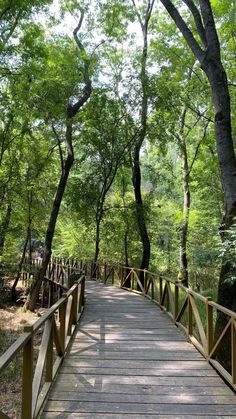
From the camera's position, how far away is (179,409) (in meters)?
3.59

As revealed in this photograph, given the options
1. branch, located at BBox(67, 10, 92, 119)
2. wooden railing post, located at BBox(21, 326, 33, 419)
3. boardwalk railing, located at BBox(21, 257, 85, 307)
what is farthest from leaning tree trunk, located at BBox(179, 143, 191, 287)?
wooden railing post, located at BBox(21, 326, 33, 419)

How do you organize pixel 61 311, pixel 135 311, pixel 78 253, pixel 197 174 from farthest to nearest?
1. pixel 78 253
2. pixel 197 174
3. pixel 135 311
4. pixel 61 311

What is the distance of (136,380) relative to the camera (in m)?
4.34

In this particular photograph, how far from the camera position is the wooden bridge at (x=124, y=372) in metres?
3.46

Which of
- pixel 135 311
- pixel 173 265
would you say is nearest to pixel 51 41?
pixel 135 311

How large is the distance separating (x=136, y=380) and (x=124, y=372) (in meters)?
0.30

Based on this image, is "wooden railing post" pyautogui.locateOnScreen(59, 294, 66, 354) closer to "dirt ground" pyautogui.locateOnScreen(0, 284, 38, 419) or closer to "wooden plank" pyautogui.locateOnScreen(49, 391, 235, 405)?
"dirt ground" pyautogui.locateOnScreen(0, 284, 38, 419)

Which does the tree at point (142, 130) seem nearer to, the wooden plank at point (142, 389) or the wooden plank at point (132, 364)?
the wooden plank at point (132, 364)

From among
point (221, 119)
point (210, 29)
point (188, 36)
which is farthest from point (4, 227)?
point (210, 29)

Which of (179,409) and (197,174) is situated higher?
(197,174)

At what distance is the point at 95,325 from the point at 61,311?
2208mm

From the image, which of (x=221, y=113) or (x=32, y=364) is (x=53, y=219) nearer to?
(x=221, y=113)

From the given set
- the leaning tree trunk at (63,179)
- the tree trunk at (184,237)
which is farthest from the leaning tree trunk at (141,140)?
the leaning tree trunk at (63,179)

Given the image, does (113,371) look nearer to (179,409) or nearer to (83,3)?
(179,409)
